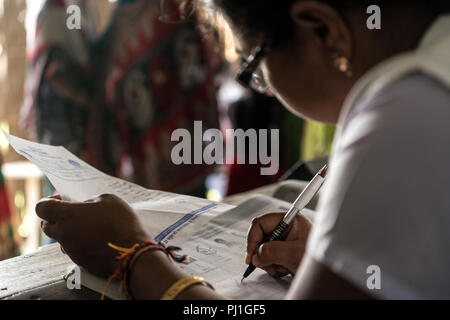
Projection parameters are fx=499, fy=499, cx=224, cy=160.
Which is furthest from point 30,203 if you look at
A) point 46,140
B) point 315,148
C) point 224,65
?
point 315,148

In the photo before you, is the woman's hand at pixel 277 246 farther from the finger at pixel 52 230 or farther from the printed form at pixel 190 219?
the finger at pixel 52 230

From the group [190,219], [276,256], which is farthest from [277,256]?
[190,219]

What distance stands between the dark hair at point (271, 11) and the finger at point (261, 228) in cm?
23

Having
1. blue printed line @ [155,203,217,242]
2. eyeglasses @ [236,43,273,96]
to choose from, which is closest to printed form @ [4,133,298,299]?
blue printed line @ [155,203,217,242]

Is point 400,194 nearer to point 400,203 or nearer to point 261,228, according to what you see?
point 400,203

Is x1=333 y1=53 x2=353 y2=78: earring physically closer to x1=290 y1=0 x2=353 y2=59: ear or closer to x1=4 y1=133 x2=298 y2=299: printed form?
x1=290 y1=0 x2=353 y2=59: ear

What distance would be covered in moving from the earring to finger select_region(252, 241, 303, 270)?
8.4 inches

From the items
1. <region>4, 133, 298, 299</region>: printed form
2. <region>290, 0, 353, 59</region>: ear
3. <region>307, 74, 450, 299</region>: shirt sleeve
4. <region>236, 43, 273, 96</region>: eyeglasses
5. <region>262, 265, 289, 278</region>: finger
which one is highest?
<region>290, 0, 353, 59</region>: ear

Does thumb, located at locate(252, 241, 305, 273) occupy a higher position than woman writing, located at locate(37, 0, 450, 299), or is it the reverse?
woman writing, located at locate(37, 0, 450, 299)

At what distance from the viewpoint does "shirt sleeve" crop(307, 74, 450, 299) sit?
272mm

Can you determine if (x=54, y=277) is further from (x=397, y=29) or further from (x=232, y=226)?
(x=397, y=29)

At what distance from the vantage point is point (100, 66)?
1438 millimetres

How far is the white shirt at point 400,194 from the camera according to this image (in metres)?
0.27
